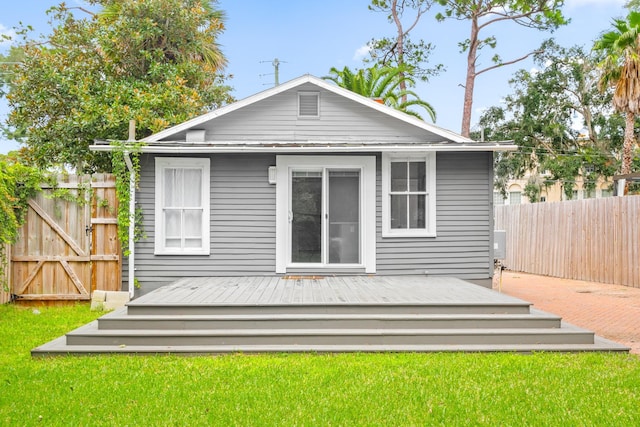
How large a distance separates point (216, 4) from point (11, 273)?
13.3 m

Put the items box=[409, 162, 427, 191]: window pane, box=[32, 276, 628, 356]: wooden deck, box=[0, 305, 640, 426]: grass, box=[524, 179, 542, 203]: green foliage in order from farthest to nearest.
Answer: box=[524, 179, 542, 203]: green foliage, box=[409, 162, 427, 191]: window pane, box=[32, 276, 628, 356]: wooden deck, box=[0, 305, 640, 426]: grass

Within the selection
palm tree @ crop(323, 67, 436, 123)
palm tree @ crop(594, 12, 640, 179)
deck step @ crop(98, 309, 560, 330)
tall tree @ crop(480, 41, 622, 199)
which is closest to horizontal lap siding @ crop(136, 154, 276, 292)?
deck step @ crop(98, 309, 560, 330)

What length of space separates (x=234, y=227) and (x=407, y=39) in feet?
59.6

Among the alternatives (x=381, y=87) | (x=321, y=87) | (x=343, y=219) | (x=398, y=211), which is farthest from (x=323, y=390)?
(x=381, y=87)

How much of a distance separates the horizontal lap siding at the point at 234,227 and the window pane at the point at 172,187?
0.77ft

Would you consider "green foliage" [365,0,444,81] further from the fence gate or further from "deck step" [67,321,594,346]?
"deck step" [67,321,594,346]

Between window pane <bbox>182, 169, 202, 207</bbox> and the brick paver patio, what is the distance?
20.0ft

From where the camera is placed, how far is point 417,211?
31.6 ft

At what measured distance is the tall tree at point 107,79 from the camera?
14898mm

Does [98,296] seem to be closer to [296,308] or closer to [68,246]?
[68,246]

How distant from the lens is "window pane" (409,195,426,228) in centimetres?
962

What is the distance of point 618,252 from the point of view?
12539 mm

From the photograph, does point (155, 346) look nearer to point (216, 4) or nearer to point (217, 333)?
point (217, 333)

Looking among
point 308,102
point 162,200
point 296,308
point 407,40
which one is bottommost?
point 296,308
